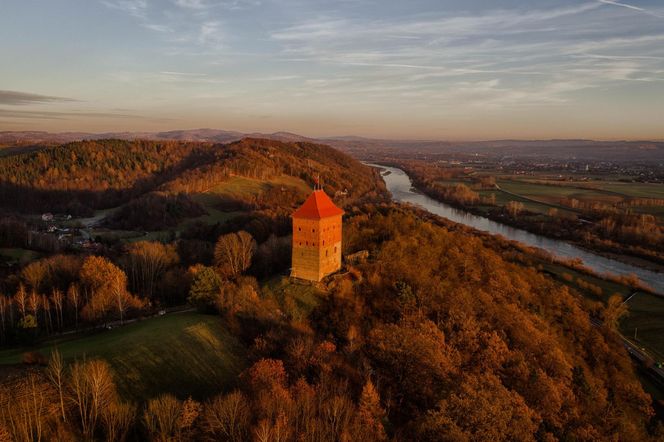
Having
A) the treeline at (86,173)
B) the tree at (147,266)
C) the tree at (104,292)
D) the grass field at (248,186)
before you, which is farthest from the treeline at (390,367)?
the treeline at (86,173)

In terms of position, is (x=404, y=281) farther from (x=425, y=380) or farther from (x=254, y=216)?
(x=254, y=216)

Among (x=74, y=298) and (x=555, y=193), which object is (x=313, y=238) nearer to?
(x=74, y=298)

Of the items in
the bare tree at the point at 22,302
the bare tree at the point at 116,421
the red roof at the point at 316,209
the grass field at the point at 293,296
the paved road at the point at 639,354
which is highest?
the red roof at the point at 316,209

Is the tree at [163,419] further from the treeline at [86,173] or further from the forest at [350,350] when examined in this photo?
the treeline at [86,173]

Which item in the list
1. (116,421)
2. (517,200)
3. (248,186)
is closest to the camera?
(116,421)

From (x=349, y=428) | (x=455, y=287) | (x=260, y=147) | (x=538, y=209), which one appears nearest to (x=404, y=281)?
(x=455, y=287)

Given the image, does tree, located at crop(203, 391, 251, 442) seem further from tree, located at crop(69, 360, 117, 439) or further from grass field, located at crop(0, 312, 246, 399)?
grass field, located at crop(0, 312, 246, 399)

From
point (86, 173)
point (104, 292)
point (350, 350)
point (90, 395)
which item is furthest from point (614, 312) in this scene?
point (86, 173)
